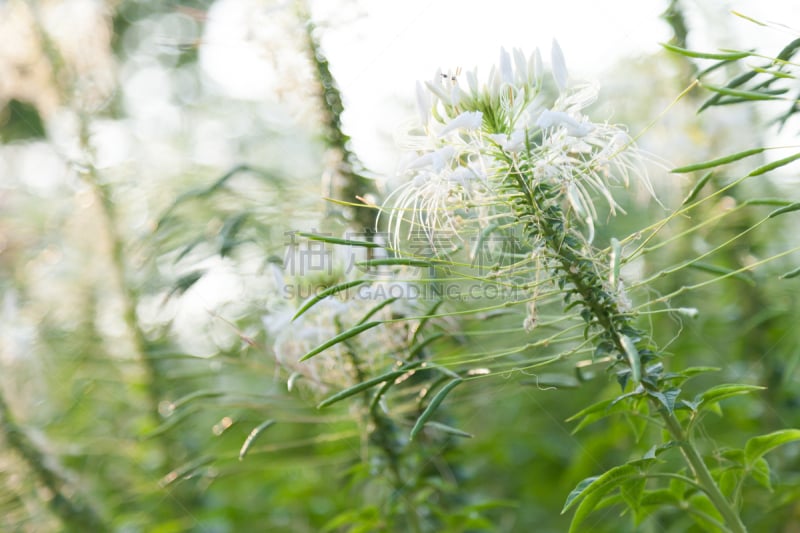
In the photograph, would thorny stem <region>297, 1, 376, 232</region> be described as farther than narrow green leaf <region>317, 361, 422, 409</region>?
Yes

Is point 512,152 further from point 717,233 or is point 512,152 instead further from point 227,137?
point 227,137

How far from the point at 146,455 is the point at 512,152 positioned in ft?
3.94

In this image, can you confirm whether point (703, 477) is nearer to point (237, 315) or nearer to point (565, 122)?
point (565, 122)

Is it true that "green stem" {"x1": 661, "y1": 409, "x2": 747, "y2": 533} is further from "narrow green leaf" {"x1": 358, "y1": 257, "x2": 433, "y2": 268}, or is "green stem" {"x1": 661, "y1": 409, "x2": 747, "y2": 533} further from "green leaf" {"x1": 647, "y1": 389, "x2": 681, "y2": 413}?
"narrow green leaf" {"x1": 358, "y1": 257, "x2": 433, "y2": 268}

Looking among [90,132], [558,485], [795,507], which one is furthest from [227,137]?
[795,507]

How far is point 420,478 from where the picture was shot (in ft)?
3.17

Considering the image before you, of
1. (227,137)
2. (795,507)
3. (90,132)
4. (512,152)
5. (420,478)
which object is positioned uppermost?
(227,137)

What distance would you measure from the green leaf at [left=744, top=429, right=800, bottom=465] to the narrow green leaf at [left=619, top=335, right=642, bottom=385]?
15 centimetres

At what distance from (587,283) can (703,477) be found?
0.21 metres

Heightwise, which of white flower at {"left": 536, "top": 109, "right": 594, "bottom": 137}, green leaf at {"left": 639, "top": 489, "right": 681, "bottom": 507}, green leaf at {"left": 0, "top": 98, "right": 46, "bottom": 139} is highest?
green leaf at {"left": 0, "top": 98, "right": 46, "bottom": 139}

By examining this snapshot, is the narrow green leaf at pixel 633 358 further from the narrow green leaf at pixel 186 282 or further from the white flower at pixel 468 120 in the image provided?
the narrow green leaf at pixel 186 282

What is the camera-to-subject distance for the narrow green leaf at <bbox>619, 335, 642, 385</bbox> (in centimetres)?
52

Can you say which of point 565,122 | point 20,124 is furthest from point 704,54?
point 20,124

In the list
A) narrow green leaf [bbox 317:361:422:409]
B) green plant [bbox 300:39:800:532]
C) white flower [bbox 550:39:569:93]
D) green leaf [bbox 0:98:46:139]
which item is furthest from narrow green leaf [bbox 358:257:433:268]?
green leaf [bbox 0:98:46:139]
